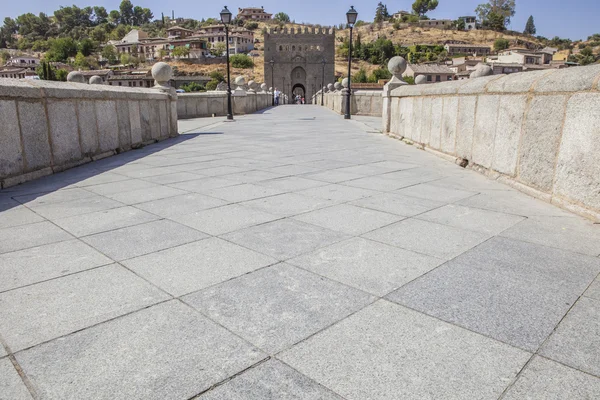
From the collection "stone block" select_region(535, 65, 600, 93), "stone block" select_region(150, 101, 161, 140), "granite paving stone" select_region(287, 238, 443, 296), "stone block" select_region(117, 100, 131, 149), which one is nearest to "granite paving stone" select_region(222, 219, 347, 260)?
"granite paving stone" select_region(287, 238, 443, 296)

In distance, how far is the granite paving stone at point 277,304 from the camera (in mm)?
2074

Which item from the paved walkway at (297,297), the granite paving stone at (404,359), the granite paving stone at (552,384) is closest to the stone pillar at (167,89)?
the paved walkway at (297,297)

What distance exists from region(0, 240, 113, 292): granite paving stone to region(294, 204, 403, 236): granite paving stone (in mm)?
1750

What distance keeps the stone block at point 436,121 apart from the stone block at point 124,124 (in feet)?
19.9

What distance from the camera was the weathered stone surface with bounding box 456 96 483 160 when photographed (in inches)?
251

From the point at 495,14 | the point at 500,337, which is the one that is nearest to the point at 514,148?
the point at 500,337

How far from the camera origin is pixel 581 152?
3918mm

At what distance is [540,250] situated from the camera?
310 cm

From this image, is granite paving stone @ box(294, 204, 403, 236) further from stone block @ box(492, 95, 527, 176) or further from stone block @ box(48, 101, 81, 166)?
stone block @ box(48, 101, 81, 166)

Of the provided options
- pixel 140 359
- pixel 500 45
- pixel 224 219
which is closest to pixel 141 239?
pixel 224 219

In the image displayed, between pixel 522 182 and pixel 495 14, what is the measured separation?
190634mm

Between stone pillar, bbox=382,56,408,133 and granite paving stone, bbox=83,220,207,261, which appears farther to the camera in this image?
stone pillar, bbox=382,56,408,133

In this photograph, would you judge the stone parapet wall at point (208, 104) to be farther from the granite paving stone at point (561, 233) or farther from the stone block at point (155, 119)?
the granite paving stone at point (561, 233)

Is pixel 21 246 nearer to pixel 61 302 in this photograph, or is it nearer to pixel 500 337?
pixel 61 302
